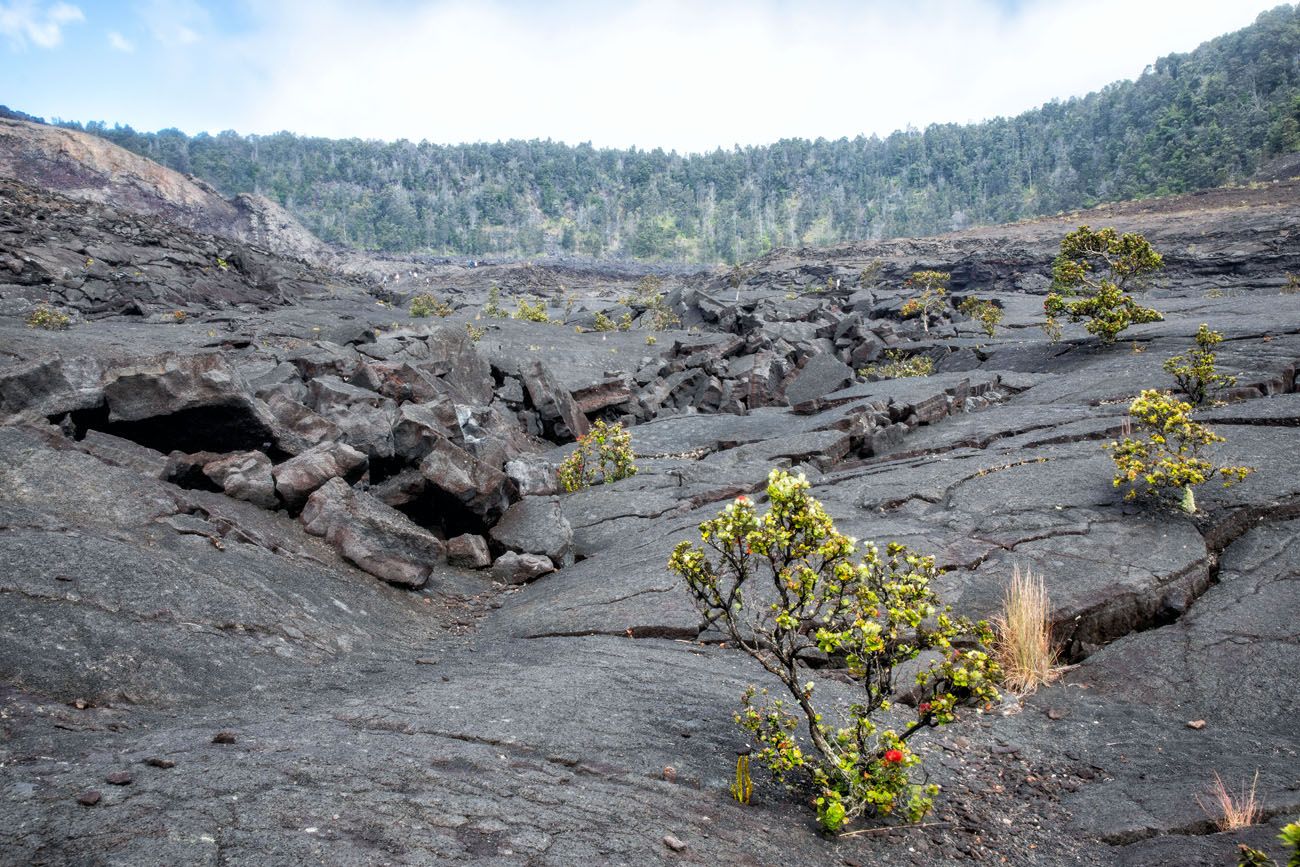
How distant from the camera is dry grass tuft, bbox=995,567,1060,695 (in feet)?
18.5

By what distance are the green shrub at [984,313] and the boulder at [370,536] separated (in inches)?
1010

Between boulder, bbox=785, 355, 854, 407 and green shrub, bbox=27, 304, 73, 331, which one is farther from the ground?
green shrub, bbox=27, 304, 73, 331

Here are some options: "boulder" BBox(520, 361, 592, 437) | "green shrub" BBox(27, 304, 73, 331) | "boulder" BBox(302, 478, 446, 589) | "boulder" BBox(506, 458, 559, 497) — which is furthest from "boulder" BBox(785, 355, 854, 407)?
"green shrub" BBox(27, 304, 73, 331)

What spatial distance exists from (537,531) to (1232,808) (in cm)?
812

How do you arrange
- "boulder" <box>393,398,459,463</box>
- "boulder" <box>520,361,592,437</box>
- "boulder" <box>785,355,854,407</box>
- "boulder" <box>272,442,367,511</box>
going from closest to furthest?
1. "boulder" <box>272,442,367,511</box>
2. "boulder" <box>393,398,459,463</box>
3. "boulder" <box>520,361,592,437</box>
4. "boulder" <box>785,355,854,407</box>

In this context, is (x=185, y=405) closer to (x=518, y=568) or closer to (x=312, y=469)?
(x=312, y=469)

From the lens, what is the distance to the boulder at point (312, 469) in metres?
8.64

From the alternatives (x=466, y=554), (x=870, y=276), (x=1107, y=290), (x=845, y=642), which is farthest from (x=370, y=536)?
(x=870, y=276)

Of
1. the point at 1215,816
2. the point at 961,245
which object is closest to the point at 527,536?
the point at 1215,816

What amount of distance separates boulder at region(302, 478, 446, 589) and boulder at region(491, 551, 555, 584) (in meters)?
1.05

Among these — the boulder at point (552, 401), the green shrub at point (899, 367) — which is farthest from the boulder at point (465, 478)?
the green shrub at point (899, 367)

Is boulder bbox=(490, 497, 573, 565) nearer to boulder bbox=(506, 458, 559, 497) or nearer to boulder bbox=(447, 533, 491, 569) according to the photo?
boulder bbox=(447, 533, 491, 569)

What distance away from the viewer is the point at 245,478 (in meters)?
8.52

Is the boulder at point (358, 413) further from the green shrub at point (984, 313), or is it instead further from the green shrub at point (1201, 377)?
the green shrub at point (984, 313)
